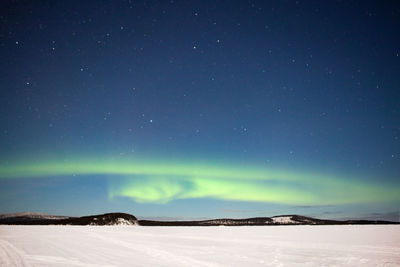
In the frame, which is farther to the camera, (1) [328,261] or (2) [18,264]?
(1) [328,261]

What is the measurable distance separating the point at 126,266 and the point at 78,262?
2.16 meters

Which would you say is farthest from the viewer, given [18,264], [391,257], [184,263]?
[391,257]

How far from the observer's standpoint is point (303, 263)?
1331cm

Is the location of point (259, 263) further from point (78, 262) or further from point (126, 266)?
point (78, 262)

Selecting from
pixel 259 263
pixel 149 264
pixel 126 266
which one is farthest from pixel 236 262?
pixel 126 266

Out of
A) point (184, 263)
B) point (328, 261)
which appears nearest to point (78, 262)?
point (184, 263)

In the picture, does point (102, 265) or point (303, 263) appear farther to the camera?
point (303, 263)

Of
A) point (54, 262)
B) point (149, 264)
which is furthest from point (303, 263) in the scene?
point (54, 262)

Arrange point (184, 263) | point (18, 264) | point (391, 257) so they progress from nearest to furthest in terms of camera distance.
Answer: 1. point (18, 264)
2. point (184, 263)
3. point (391, 257)

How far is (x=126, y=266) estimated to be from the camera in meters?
12.3

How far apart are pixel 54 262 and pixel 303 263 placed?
947 cm

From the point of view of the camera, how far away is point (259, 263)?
44.3ft

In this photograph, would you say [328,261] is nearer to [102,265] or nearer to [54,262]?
[102,265]

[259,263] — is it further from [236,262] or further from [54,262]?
[54,262]
